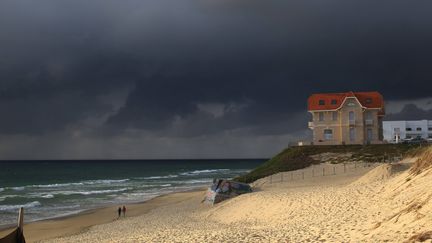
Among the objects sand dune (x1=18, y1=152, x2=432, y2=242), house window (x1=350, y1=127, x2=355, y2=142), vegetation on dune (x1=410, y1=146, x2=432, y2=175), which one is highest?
house window (x1=350, y1=127, x2=355, y2=142)

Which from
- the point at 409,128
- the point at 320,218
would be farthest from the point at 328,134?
the point at 409,128

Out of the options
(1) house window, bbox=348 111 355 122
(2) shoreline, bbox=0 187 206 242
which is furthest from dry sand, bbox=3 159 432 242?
(1) house window, bbox=348 111 355 122

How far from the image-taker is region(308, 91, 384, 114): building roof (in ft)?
216

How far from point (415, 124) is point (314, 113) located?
188 feet

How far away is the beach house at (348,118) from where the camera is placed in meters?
65.1

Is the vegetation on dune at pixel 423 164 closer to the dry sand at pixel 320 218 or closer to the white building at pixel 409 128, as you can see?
the dry sand at pixel 320 218

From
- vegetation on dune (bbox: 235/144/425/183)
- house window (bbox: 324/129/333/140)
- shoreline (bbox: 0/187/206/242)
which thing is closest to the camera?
shoreline (bbox: 0/187/206/242)

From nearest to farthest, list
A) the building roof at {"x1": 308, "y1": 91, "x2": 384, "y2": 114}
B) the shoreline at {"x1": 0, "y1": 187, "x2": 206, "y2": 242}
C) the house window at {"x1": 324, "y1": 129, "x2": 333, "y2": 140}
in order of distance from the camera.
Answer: the shoreline at {"x1": 0, "y1": 187, "x2": 206, "y2": 242} → the building roof at {"x1": 308, "y1": 91, "x2": 384, "y2": 114} → the house window at {"x1": 324, "y1": 129, "x2": 333, "y2": 140}

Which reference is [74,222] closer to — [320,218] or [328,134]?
[320,218]

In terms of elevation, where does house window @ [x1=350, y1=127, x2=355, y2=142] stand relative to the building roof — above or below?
below

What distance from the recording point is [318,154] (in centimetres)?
5791

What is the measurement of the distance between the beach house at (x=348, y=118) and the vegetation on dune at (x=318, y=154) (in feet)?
14.8

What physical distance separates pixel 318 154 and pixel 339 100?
12.9 metres

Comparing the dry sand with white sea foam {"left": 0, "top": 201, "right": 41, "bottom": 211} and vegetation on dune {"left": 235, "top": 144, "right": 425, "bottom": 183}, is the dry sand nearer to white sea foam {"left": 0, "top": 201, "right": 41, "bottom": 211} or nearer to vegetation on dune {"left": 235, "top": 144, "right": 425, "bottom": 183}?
white sea foam {"left": 0, "top": 201, "right": 41, "bottom": 211}
